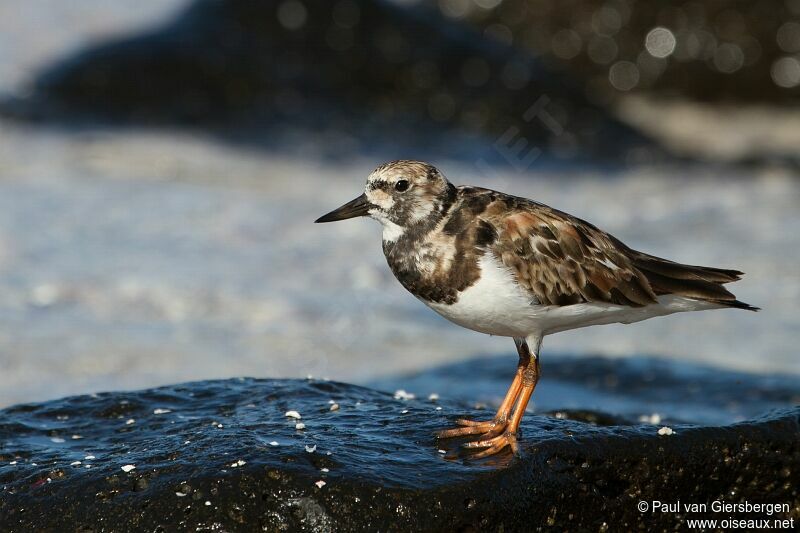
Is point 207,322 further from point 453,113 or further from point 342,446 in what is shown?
point 453,113

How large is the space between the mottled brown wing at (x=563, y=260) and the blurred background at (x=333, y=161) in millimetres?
2855

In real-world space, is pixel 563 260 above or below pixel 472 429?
above

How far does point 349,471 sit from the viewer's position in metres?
3.93

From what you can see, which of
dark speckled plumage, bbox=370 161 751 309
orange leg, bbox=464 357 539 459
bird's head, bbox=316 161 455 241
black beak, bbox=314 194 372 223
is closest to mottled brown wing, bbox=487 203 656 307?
dark speckled plumage, bbox=370 161 751 309

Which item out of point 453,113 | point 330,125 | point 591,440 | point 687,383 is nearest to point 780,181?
point 453,113

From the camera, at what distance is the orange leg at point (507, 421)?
4.30 m

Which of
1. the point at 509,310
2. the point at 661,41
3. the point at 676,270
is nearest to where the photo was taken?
the point at 509,310

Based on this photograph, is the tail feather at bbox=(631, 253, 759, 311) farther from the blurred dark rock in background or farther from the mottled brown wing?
the blurred dark rock in background

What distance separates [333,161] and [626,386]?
609 centimetres

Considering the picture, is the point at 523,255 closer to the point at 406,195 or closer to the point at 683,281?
the point at 406,195

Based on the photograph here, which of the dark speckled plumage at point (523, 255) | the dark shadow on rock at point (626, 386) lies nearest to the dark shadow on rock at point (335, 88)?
the dark shadow on rock at point (626, 386)

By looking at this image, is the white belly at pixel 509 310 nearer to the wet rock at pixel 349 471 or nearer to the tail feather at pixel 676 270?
the tail feather at pixel 676 270

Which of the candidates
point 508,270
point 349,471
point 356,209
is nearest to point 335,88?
point 356,209

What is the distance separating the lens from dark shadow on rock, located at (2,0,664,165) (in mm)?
12836
